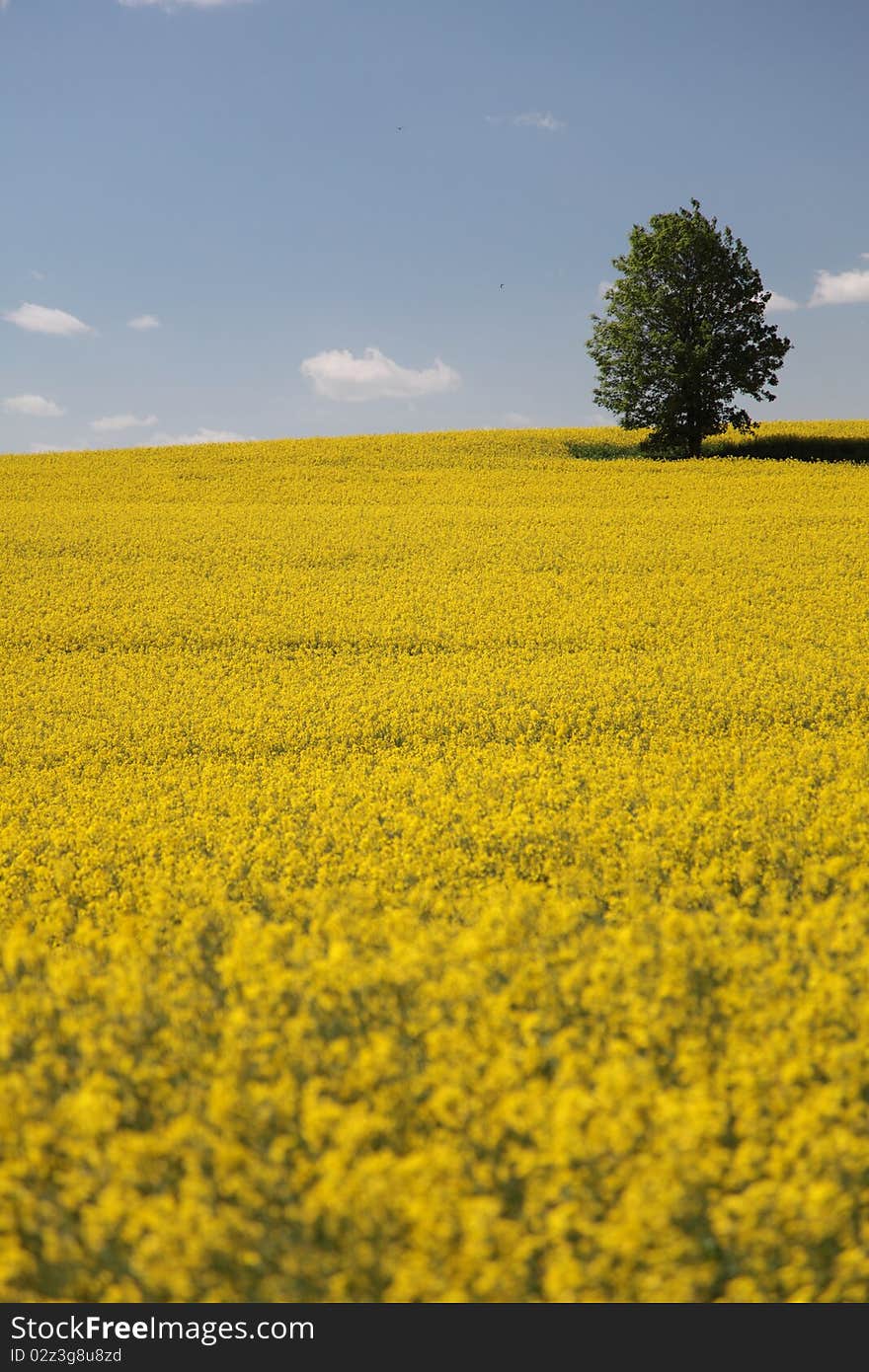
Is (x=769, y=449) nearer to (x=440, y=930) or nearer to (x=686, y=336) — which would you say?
(x=686, y=336)

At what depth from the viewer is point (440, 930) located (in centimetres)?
603

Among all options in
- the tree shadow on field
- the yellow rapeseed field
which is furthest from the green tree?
the yellow rapeseed field

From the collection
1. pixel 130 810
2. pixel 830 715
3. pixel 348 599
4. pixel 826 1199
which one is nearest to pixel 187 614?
pixel 348 599

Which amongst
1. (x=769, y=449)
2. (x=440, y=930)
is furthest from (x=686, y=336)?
(x=440, y=930)

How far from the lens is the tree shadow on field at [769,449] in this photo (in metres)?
33.7

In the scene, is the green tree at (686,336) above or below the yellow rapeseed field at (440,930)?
above

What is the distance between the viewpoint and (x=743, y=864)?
7.39m

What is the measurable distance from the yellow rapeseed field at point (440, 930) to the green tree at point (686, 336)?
55.8 ft

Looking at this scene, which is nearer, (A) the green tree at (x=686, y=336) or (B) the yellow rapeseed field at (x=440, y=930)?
(B) the yellow rapeseed field at (x=440, y=930)

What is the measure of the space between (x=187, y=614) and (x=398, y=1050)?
1380 centimetres

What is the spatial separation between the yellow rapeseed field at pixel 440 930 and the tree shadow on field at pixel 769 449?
1583cm

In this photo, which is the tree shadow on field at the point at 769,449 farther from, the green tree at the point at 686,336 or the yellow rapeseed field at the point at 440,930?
the yellow rapeseed field at the point at 440,930

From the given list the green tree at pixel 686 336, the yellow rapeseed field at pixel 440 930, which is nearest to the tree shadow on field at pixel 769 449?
the green tree at pixel 686 336

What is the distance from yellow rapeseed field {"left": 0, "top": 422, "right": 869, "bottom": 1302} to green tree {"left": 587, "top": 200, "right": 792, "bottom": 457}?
17.0 m
